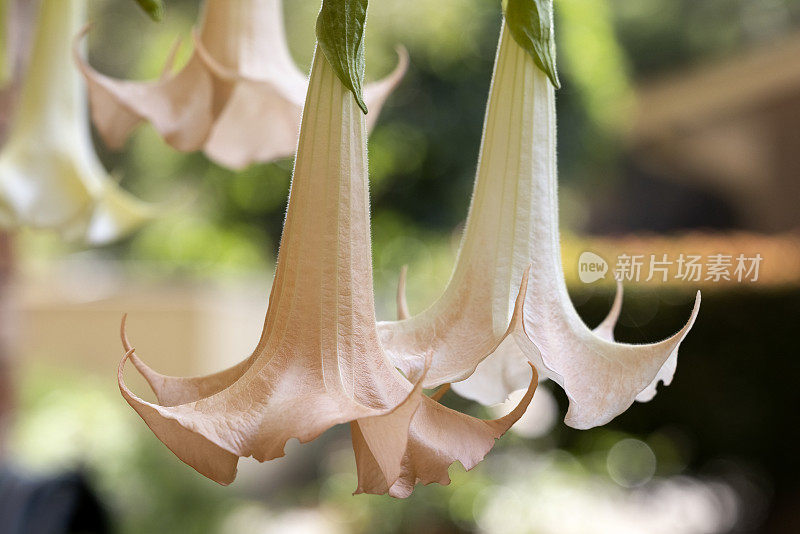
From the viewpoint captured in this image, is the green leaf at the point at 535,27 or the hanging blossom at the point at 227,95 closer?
the green leaf at the point at 535,27

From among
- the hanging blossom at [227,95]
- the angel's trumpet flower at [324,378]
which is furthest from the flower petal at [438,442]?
the hanging blossom at [227,95]

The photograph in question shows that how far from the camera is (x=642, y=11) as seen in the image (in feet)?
9.59

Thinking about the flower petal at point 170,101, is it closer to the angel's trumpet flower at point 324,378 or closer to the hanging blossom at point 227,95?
the hanging blossom at point 227,95

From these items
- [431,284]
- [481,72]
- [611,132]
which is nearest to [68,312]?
[431,284]

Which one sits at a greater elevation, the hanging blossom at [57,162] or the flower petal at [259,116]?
the flower petal at [259,116]

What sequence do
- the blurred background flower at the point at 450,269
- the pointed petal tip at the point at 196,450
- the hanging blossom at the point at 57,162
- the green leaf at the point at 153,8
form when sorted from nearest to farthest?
1. the pointed petal tip at the point at 196,450
2. the green leaf at the point at 153,8
3. the hanging blossom at the point at 57,162
4. the blurred background flower at the point at 450,269

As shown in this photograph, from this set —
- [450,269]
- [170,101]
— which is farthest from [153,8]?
[450,269]

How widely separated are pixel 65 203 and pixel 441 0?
2.19 metres

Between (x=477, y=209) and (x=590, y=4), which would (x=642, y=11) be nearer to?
(x=590, y=4)

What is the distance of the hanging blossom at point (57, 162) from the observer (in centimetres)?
36

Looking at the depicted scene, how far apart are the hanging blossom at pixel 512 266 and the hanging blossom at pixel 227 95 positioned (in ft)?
0.31

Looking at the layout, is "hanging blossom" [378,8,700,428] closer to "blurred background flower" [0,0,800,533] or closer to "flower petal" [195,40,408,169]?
"flower petal" [195,40,408,169]

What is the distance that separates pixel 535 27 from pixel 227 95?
0.47 feet

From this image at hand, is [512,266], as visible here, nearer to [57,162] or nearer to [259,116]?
[259,116]
